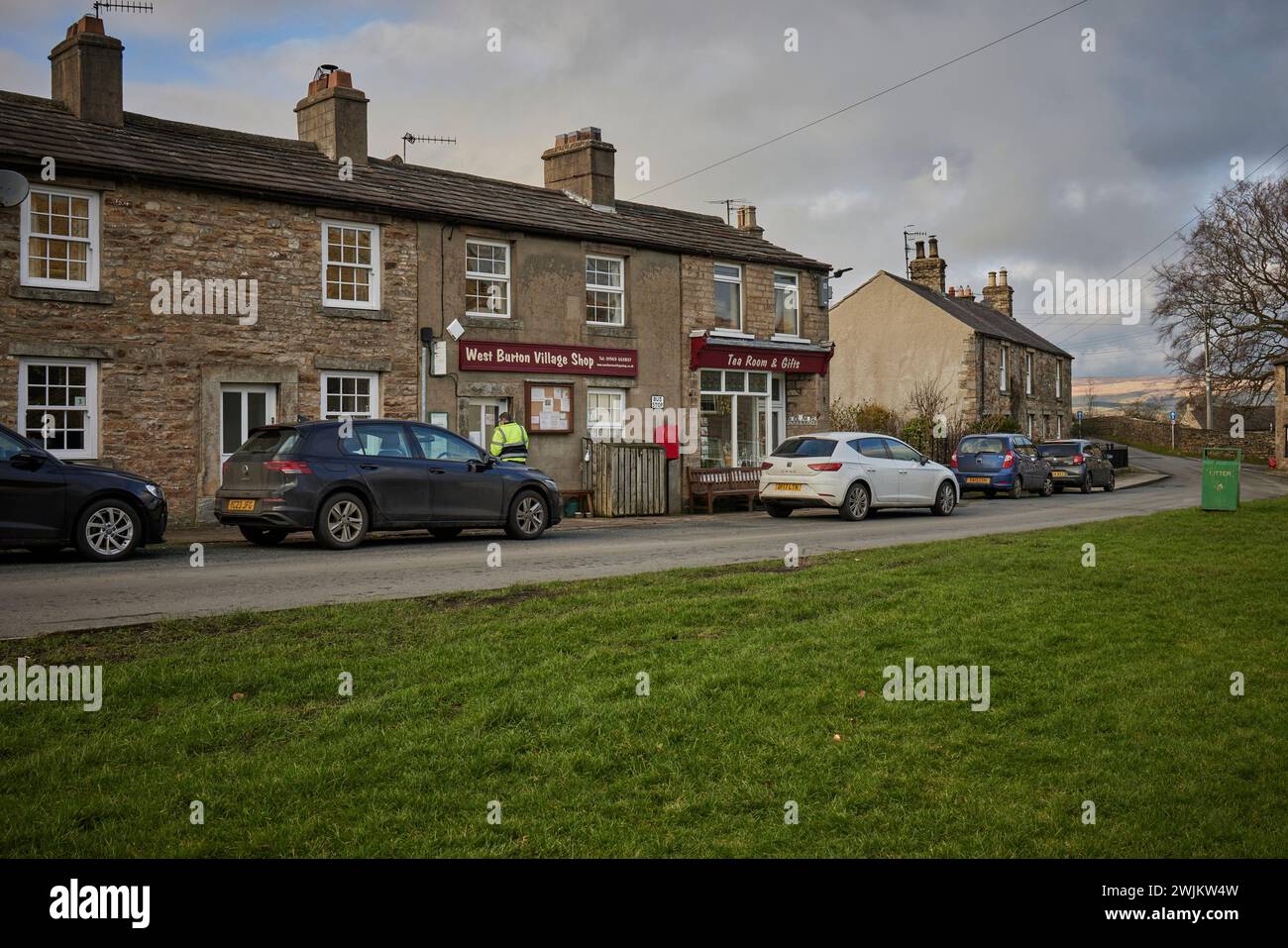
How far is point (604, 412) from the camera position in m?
25.3

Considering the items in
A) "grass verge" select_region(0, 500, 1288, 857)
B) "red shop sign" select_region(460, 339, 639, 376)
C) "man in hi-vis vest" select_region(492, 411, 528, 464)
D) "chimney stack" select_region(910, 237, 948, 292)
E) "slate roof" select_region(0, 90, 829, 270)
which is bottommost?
"grass verge" select_region(0, 500, 1288, 857)

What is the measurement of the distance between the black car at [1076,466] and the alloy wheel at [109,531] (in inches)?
1166

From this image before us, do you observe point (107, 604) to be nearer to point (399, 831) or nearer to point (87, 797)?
point (87, 797)

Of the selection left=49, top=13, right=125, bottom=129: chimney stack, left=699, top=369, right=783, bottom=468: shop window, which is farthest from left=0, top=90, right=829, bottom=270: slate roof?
left=699, top=369, right=783, bottom=468: shop window

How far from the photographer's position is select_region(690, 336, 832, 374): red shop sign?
27.0m

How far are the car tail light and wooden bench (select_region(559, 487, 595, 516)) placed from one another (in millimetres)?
9141

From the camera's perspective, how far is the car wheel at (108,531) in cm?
1296

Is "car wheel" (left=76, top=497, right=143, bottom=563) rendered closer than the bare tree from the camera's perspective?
Yes

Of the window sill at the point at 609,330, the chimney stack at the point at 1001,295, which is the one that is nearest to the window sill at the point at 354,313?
the window sill at the point at 609,330

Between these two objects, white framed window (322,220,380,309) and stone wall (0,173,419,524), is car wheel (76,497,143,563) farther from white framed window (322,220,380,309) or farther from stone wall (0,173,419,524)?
white framed window (322,220,380,309)

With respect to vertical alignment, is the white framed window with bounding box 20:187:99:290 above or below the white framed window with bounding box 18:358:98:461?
above

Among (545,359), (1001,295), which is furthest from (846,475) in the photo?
(1001,295)

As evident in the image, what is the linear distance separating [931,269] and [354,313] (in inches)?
1502

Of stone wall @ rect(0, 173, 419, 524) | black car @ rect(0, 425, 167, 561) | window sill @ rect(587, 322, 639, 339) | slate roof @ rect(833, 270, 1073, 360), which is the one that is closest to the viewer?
black car @ rect(0, 425, 167, 561)
